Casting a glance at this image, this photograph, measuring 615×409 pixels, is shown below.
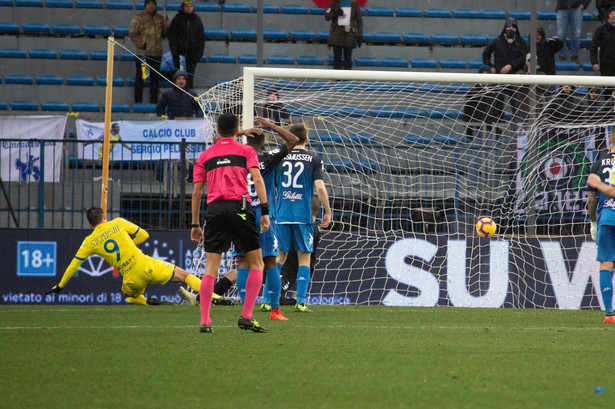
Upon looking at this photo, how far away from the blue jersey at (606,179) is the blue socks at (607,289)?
54 centimetres

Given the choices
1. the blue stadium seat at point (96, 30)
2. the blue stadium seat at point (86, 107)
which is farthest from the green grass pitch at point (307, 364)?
the blue stadium seat at point (96, 30)

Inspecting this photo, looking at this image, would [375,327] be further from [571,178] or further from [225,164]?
[571,178]

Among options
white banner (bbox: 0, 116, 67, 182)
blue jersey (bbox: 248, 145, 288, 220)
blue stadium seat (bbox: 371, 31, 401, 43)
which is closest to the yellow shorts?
blue jersey (bbox: 248, 145, 288, 220)

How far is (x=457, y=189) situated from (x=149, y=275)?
4.77 m

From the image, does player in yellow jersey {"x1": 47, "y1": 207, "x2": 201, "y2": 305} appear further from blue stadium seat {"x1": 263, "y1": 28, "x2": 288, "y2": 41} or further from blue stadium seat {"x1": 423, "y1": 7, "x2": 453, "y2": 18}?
blue stadium seat {"x1": 423, "y1": 7, "x2": 453, "y2": 18}

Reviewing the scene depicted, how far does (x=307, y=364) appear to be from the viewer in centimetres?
570

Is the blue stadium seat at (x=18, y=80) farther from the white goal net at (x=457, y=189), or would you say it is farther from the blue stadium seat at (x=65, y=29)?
the white goal net at (x=457, y=189)

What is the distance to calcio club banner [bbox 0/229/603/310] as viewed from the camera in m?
12.7

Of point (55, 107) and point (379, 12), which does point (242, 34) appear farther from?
point (55, 107)

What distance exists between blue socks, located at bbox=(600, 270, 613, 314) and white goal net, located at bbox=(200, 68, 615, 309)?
3.26 meters

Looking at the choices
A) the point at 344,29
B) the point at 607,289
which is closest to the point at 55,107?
the point at 344,29

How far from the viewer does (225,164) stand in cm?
756

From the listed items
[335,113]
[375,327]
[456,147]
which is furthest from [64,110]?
[375,327]

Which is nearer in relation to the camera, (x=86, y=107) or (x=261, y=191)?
(x=261, y=191)
